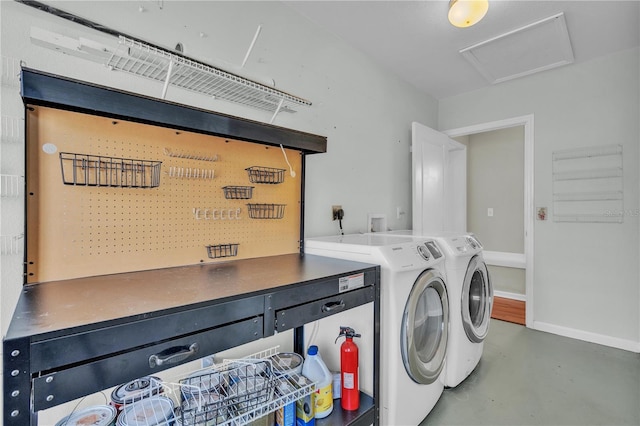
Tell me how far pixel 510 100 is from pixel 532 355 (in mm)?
→ 2556

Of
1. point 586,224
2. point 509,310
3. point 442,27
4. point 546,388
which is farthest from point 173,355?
point 509,310

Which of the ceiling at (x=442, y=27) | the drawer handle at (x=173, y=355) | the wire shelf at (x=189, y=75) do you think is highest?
the ceiling at (x=442, y=27)

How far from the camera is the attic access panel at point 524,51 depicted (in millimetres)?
2361

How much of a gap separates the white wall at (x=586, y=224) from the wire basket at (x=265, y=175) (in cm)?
279

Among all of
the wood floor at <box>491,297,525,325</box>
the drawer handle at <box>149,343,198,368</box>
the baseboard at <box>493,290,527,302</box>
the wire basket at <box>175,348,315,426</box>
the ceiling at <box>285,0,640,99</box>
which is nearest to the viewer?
the drawer handle at <box>149,343,198,368</box>

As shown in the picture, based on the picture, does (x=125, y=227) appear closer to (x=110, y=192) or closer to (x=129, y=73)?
(x=110, y=192)

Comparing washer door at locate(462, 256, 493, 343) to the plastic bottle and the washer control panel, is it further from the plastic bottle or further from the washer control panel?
the plastic bottle

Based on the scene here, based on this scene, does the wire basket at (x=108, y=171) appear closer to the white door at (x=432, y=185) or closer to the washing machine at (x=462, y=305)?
the washing machine at (x=462, y=305)

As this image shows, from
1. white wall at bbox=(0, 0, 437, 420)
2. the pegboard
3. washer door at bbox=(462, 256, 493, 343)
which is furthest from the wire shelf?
washer door at bbox=(462, 256, 493, 343)

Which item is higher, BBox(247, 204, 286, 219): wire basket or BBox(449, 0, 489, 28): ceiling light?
BBox(449, 0, 489, 28): ceiling light

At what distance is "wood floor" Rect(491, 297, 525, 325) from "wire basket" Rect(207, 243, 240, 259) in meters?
3.21

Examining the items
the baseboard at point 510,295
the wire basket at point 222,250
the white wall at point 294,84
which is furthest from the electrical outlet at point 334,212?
the baseboard at point 510,295

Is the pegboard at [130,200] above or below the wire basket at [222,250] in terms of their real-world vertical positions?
above

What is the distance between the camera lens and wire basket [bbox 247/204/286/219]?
1805 mm
